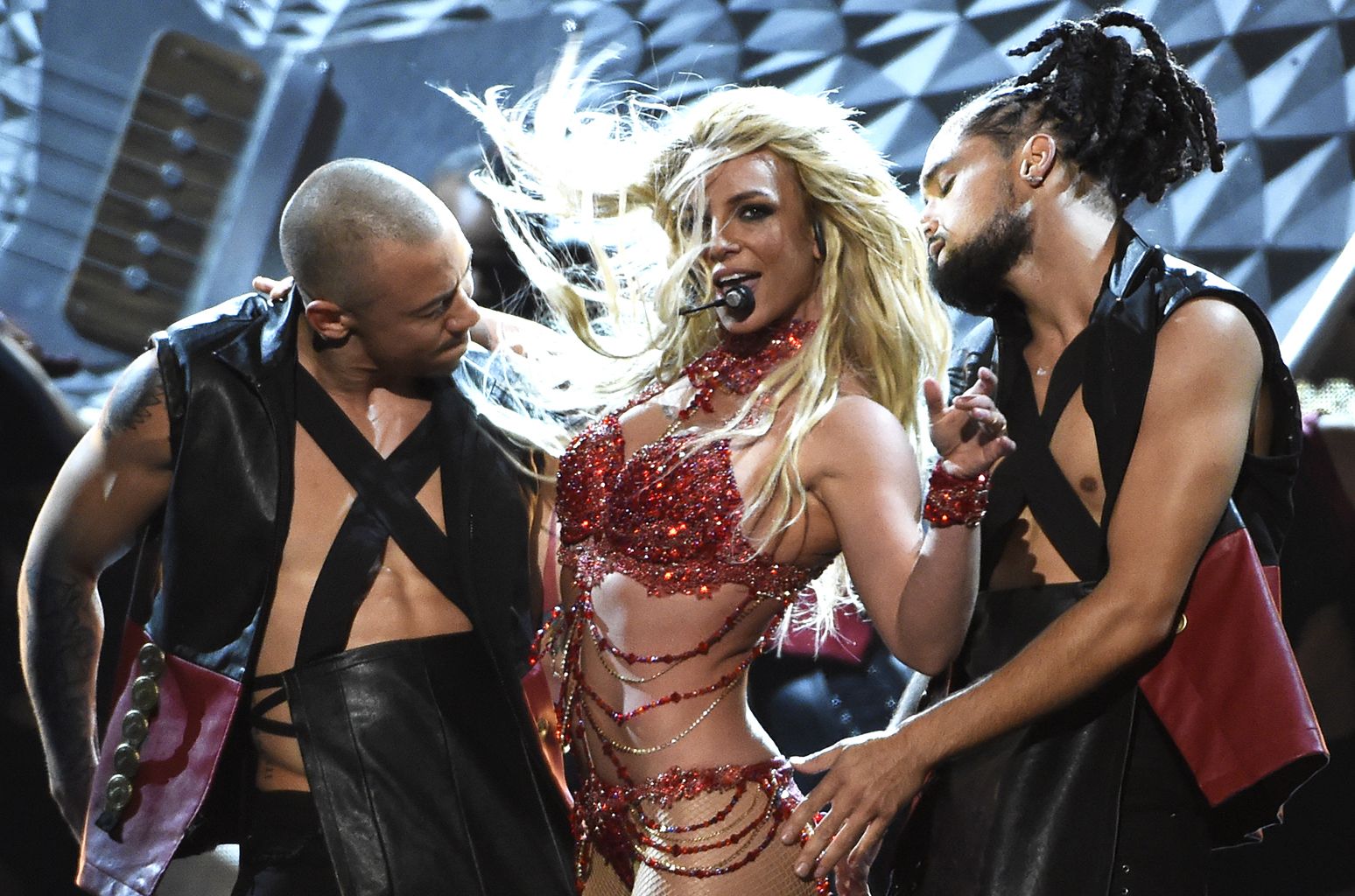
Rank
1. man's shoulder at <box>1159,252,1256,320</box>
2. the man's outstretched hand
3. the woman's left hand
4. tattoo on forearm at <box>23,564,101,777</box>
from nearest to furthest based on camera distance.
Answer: the woman's left hand < the man's outstretched hand < man's shoulder at <box>1159,252,1256,320</box> < tattoo on forearm at <box>23,564,101,777</box>

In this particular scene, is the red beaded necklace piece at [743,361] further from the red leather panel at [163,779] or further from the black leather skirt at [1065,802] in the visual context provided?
the red leather panel at [163,779]

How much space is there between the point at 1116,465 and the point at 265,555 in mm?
1504

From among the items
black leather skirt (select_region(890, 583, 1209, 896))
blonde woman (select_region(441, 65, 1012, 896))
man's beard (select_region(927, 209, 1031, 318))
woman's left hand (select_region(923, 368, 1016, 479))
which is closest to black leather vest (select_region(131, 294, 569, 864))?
blonde woman (select_region(441, 65, 1012, 896))

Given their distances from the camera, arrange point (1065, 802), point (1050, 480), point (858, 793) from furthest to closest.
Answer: point (1050, 480) < point (1065, 802) < point (858, 793)

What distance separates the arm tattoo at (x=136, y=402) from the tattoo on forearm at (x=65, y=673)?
0.36 m

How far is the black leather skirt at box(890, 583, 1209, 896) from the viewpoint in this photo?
2207mm

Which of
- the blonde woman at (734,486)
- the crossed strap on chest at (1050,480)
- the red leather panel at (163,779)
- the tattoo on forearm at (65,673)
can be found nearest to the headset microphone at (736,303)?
the blonde woman at (734,486)

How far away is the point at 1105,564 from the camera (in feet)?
7.41

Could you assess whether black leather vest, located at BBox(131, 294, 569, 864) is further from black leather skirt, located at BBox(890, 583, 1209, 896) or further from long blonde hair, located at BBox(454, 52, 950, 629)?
black leather skirt, located at BBox(890, 583, 1209, 896)

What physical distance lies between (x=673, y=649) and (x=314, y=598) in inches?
27.6

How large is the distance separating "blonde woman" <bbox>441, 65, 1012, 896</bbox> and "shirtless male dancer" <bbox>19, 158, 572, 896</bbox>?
18 cm

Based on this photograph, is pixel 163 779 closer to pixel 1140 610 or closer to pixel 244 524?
pixel 244 524

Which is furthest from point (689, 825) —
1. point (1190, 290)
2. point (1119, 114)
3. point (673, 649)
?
point (1119, 114)

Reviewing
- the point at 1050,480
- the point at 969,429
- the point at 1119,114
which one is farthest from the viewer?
the point at 1119,114
